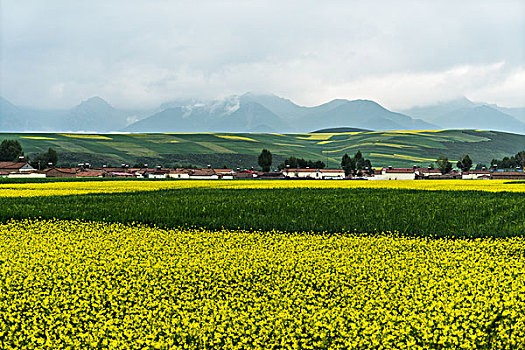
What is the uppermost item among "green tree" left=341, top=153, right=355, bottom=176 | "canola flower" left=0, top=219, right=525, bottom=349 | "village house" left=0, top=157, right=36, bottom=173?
"green tree" left=341, top=153, right=355, bottom=176

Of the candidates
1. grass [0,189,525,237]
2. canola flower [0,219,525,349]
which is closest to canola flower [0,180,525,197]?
grass [0,189,525,237]

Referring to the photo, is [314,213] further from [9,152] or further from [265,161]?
[9,152]

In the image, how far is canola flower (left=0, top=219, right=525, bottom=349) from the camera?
967 cm

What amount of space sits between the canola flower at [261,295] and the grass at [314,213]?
5152mm

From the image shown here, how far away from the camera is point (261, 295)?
1246 centimetres

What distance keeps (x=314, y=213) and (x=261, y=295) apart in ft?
56.1

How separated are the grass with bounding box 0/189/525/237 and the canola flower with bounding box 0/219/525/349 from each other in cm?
515

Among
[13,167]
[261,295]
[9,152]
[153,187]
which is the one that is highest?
[9,152]

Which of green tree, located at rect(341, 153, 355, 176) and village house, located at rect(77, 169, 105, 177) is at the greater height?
green tree, located at rect(341, 153, 355, 176)

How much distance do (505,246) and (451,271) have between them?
21.8ft

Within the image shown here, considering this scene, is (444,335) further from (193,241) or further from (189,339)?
(193,241)

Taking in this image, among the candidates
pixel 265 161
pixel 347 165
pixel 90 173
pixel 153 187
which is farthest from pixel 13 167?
pixel 347 165

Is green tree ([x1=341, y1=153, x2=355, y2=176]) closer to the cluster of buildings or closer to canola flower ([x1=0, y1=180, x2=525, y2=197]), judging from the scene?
the cluster of buildings

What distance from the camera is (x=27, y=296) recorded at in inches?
483
